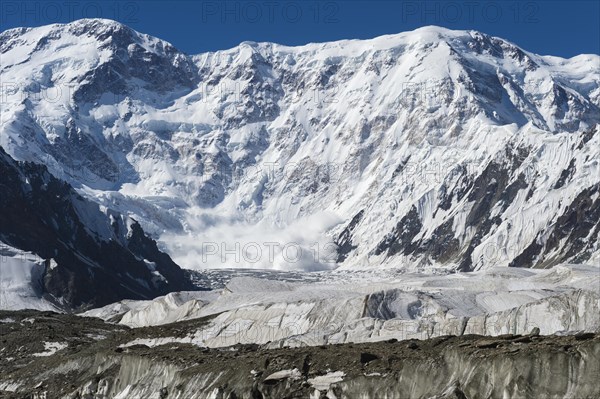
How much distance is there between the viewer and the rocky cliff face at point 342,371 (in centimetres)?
5588

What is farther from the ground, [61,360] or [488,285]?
[488,285]

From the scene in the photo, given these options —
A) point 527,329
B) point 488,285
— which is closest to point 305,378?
point 527,329

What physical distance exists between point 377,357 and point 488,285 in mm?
109481

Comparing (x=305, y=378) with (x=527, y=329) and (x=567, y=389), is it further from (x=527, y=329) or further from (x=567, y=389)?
(x=527, y=329)

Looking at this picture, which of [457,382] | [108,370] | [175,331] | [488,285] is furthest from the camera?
[488,285]

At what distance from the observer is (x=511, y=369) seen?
57.1 meters

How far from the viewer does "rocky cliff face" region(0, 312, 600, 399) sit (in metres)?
55.9

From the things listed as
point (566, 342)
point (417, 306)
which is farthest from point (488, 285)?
point (566, 342)

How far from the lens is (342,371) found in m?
68.9

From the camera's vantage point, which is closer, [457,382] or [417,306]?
[457,382]

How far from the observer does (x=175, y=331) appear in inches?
5049

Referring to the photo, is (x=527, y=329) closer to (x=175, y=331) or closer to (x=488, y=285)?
(x=175, y=331)

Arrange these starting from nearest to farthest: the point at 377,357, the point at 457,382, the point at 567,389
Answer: the point at 567,389 → the point at 457,382 → the point at 377,357

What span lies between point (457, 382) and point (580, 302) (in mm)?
55983
